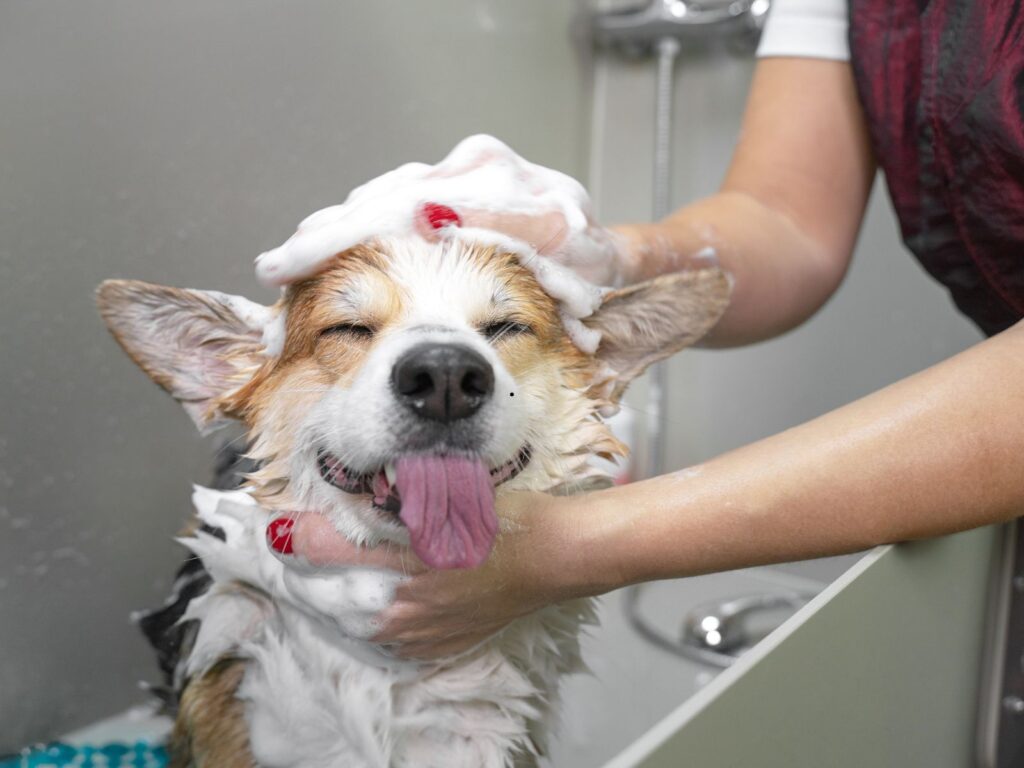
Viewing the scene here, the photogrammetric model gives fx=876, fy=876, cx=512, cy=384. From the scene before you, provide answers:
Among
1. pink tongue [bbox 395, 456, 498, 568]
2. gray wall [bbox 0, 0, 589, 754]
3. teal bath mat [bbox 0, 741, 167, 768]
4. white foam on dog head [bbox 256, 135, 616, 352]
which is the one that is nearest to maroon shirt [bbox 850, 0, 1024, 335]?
white foam on dog head [bbox 256, 135, 616, 352]

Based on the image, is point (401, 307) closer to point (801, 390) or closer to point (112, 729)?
point (112, 729)

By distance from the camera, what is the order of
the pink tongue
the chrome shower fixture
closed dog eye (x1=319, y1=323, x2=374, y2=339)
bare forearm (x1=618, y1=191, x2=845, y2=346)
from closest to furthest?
the pink tongue < closed dog eye (x1=319, y1=323, x2=374, y2=339) < bare forearm (x1=618, y1=191, x2=845, y2=346) < the chrome shower fixture

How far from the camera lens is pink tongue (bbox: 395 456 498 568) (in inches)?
22.7

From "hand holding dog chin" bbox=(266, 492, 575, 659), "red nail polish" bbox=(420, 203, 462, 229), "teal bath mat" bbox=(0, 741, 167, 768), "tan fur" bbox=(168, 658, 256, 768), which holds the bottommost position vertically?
"teal bath mat" bbox=(0, 741, 167, 768)

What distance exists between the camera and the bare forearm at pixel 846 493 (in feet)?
2.19

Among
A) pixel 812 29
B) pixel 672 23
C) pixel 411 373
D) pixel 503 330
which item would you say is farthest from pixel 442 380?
pixel 672 23

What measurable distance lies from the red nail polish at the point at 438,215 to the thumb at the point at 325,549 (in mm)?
249

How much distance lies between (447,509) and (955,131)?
2.21ft

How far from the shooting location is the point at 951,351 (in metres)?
1.44

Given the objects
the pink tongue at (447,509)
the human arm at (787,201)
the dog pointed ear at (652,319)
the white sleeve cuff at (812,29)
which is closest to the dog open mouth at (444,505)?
the pink tongue at (447,509)

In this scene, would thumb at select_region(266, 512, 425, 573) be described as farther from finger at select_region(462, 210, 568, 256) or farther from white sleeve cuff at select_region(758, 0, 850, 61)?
white sleeve cuff at select_region(758, 0, 850, 61)

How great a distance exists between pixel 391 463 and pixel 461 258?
7.2 inches

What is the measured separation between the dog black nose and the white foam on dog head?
5.8 inches

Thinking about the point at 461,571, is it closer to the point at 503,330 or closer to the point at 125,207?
the point at 503,330
